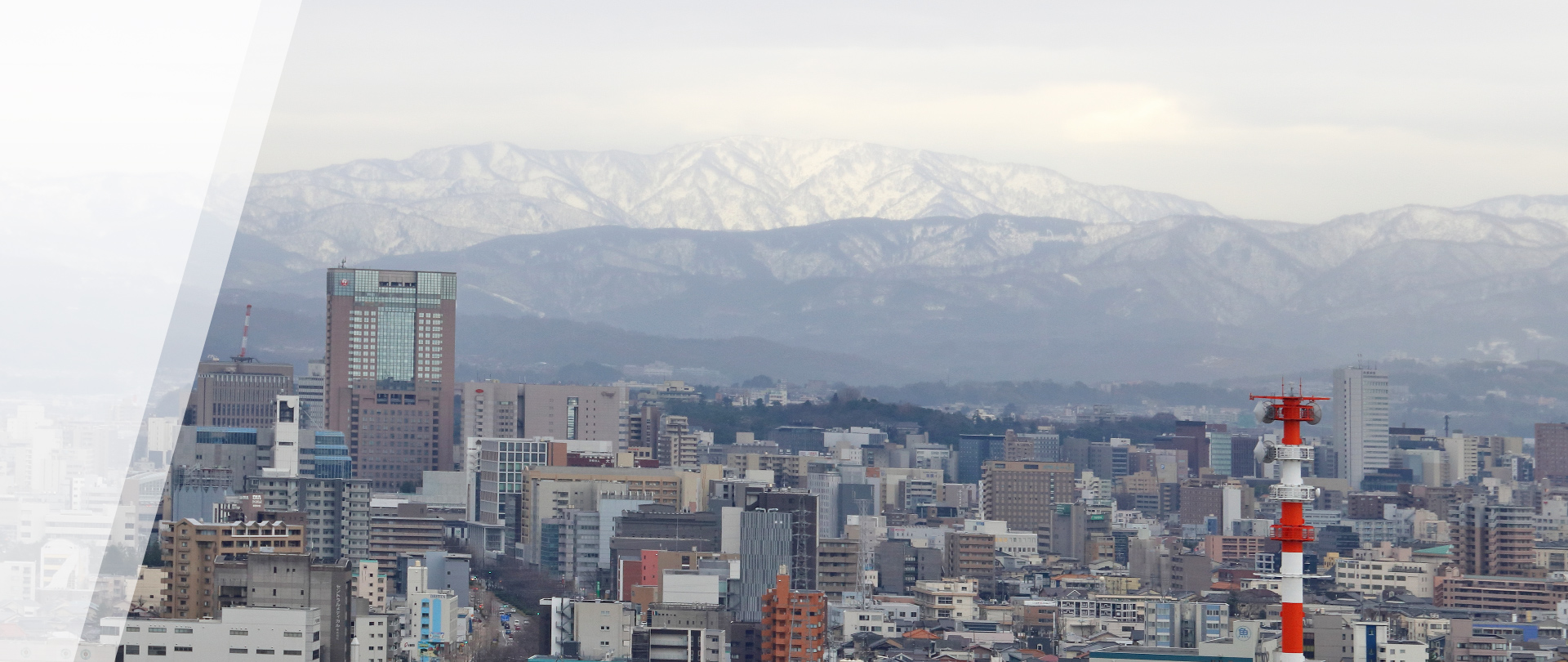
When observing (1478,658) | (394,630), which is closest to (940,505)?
(1478,658)

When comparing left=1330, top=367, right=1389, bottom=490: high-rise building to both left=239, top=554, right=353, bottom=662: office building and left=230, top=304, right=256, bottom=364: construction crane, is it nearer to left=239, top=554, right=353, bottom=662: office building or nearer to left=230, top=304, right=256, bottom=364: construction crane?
left=230, top=304, right=256, bottom=364: construction crane

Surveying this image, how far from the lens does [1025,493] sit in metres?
25.8

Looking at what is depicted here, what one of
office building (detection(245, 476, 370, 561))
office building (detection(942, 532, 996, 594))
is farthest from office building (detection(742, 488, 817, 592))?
office building (detection(245, 476, 370, 561))

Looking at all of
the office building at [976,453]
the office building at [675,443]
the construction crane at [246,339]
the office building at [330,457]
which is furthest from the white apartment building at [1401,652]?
the office building at [976,453]

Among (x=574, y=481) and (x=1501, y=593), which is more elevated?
(x=574, y=481)

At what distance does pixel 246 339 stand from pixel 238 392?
2.13 metres

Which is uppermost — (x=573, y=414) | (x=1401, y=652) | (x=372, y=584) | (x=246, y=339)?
(x=246, y=339)

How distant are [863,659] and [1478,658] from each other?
13.2 ft

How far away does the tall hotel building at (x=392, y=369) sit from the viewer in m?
27.2

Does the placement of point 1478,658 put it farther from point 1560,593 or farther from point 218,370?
point 218,370

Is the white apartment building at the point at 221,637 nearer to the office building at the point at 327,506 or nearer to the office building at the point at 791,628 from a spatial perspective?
the office building at the point at 791,628

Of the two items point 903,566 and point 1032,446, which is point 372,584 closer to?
point 903,566

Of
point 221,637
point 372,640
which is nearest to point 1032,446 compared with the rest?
point 372,640

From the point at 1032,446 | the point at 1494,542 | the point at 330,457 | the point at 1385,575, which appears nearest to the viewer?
the point at 1385,575
